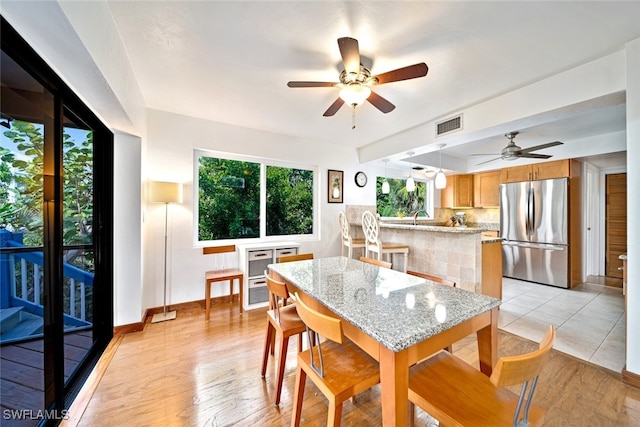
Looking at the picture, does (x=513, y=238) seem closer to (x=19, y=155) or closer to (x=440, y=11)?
(x=440, y=11)

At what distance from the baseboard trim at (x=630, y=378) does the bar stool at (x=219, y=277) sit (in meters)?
3.48

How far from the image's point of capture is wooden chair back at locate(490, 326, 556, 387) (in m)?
0.71

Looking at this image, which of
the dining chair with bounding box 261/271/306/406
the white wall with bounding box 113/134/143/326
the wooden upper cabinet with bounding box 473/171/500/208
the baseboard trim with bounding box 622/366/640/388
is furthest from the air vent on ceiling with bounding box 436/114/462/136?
the white wall with bounding box 113/134/143/326

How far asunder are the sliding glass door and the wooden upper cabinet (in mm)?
6380

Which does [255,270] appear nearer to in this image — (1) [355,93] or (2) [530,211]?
(1) [355,93]

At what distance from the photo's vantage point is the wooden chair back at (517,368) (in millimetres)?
715

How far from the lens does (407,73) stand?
1669 millimetres

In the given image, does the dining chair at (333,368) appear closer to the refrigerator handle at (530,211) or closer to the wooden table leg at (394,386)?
the wooden table leg at (394,386)

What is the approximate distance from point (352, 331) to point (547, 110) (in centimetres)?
260

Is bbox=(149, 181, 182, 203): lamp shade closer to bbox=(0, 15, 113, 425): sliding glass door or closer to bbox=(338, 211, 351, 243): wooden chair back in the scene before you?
bbox=(0, 15, 113, 425): sliding glass door

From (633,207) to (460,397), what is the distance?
80.4 inches

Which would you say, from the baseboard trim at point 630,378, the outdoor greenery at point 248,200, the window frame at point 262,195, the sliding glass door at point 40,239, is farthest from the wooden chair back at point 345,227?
the sliding glass door at point 40,239

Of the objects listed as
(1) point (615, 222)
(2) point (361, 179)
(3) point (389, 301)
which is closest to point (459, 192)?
(1) point (615, 222)

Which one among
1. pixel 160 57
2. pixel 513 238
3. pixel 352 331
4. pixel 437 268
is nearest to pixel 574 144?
pixel 513 238
